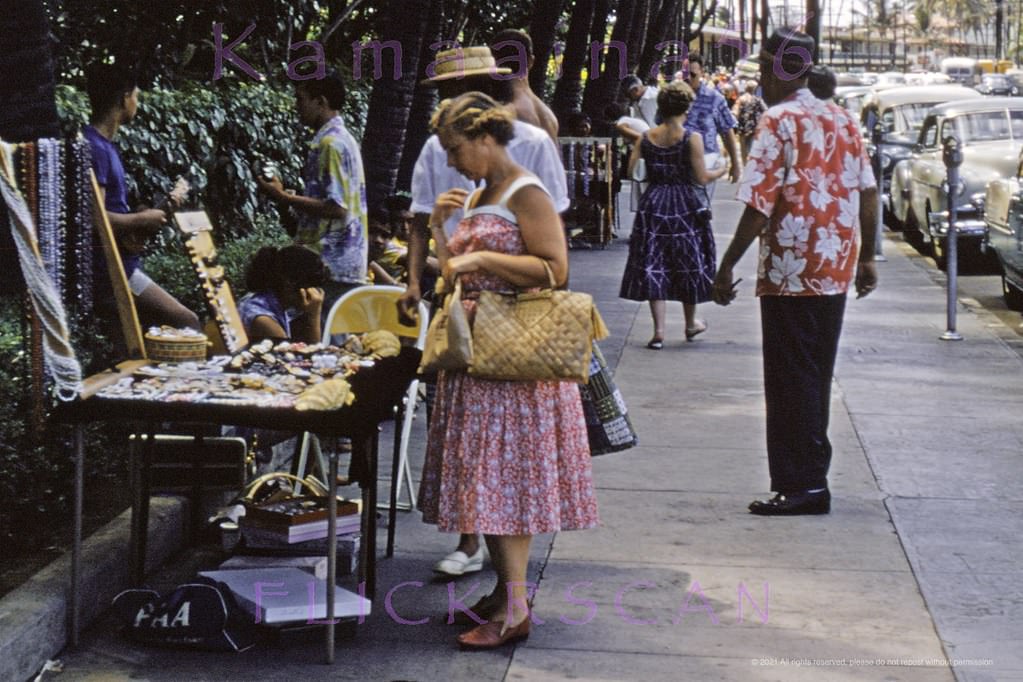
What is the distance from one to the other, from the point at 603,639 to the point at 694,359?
5956 millimetres

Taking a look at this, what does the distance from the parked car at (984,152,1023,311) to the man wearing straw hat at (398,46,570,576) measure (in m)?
7.96

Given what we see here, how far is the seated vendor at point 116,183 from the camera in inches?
274

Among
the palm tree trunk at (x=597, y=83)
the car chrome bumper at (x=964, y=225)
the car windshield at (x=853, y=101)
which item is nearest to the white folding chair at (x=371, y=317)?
the car chrome bumper at (x=964, y=225)

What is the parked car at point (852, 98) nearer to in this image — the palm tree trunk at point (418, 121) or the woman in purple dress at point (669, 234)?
the palm tree trunk at point (418, 121)

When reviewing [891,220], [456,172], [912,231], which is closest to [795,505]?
[456,172]

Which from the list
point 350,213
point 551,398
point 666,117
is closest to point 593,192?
point 666,117

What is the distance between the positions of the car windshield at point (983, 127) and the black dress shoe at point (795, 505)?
43.3 ft

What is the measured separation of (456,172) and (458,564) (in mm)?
1494

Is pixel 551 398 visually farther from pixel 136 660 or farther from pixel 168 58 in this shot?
pixel 168 58

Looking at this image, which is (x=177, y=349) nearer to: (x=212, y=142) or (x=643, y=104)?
(x=212, y=142)

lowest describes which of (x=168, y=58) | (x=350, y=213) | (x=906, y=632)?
(x=906, y=632)

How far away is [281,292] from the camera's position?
725cm

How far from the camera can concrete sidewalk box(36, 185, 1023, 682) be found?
5379mm

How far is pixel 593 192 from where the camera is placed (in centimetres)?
1936
